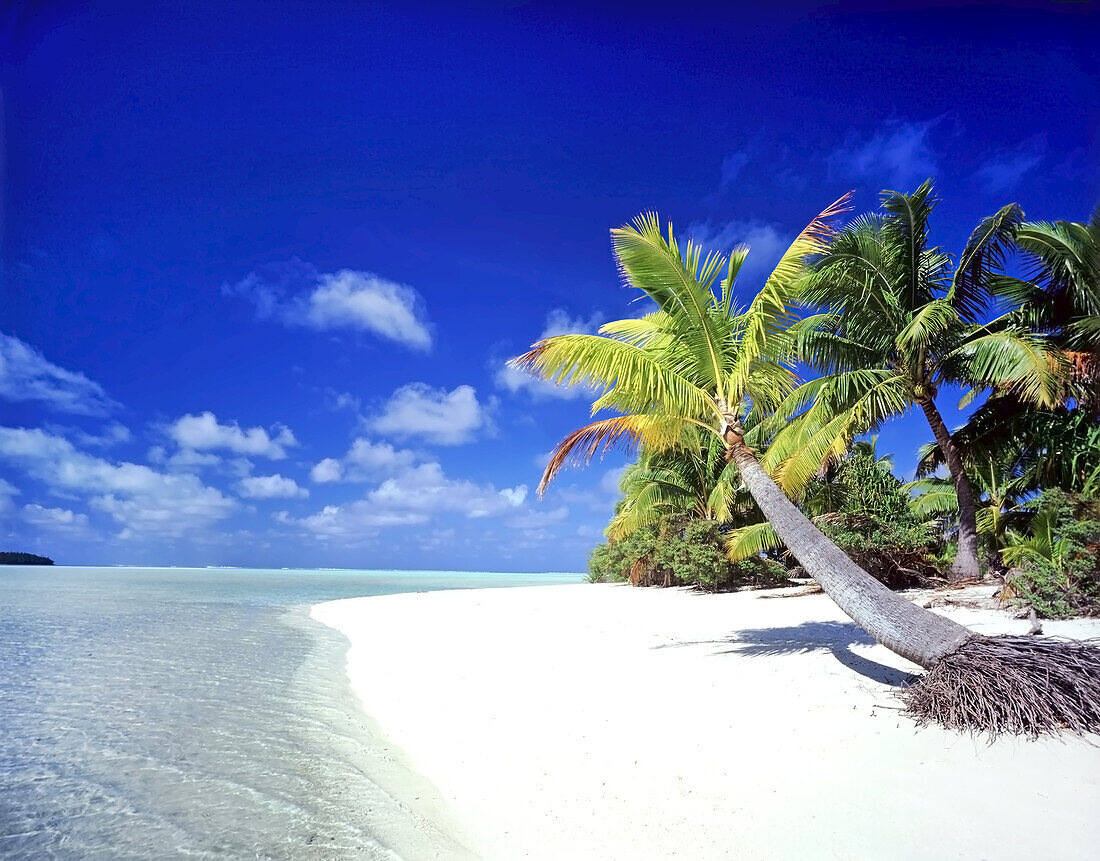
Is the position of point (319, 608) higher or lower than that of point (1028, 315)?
lower

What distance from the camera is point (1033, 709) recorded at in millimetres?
3590

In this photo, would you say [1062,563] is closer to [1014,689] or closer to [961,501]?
[961,501]

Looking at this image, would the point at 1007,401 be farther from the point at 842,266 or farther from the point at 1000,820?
the point at 1000,820

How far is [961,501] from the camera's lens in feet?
37.9

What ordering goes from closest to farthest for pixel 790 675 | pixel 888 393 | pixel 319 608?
pixel 790 675 < pixel 888 393 < pixel 319 608

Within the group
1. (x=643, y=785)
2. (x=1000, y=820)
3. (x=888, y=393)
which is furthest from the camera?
(x=888, y=393)

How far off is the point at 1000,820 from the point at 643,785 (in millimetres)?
1796

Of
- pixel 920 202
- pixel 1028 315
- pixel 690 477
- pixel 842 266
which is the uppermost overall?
pixel 920 202

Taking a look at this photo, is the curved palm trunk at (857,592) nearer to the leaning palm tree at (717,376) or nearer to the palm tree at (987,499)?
the leaning palm tree at (717,376)

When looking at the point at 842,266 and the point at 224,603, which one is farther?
the point at 224,603

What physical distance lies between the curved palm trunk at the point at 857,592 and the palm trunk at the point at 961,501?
7.00m

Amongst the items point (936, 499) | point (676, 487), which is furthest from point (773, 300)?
point (936, 499)

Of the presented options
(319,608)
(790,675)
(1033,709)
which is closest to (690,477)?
(319,608)

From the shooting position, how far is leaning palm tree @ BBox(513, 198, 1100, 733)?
472 centimetres
